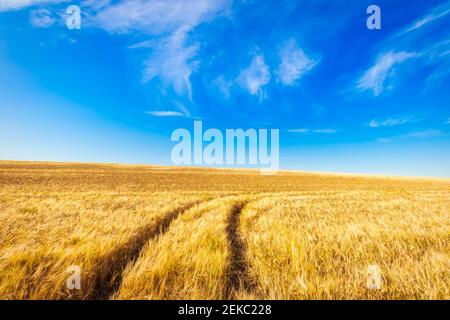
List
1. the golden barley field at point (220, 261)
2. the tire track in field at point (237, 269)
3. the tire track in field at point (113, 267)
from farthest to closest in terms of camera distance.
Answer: the tire track in field at point (237, 269), the tire track in field at point (113, 267), the golden barley field at point (220, 261)

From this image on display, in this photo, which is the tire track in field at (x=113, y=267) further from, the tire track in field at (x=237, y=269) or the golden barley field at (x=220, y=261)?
the tire track in field at (x=237, y=269)

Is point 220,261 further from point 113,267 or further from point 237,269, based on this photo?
point 113,267

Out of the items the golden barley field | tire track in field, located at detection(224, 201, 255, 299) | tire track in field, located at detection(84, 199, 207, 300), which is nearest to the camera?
the golden barley field

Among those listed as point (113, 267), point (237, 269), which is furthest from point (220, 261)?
point (113, 267)

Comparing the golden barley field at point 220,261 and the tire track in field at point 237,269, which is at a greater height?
the golden barley field at point 220,261

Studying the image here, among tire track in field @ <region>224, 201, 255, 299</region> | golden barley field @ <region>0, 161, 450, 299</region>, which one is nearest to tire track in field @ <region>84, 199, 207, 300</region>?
golden barley field @ <region>0, 161, 450, 299</region>

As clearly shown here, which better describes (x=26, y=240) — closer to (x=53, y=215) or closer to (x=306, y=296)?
(x=53, y=215)

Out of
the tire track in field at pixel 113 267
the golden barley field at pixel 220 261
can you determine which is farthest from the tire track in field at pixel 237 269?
the tire track in field at pixel 113 267

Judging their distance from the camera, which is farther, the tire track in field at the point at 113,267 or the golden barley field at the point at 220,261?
the tire track in field at the point at 113,267

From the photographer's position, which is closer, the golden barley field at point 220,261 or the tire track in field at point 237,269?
the golden barley field at point 220,261

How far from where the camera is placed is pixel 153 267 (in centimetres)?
418

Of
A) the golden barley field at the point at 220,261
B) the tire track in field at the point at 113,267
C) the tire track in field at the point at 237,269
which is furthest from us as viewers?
the tire track in field at the point at 237,269

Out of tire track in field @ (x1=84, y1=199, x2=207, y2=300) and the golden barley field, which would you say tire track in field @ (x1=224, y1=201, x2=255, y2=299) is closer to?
the golden barley field
